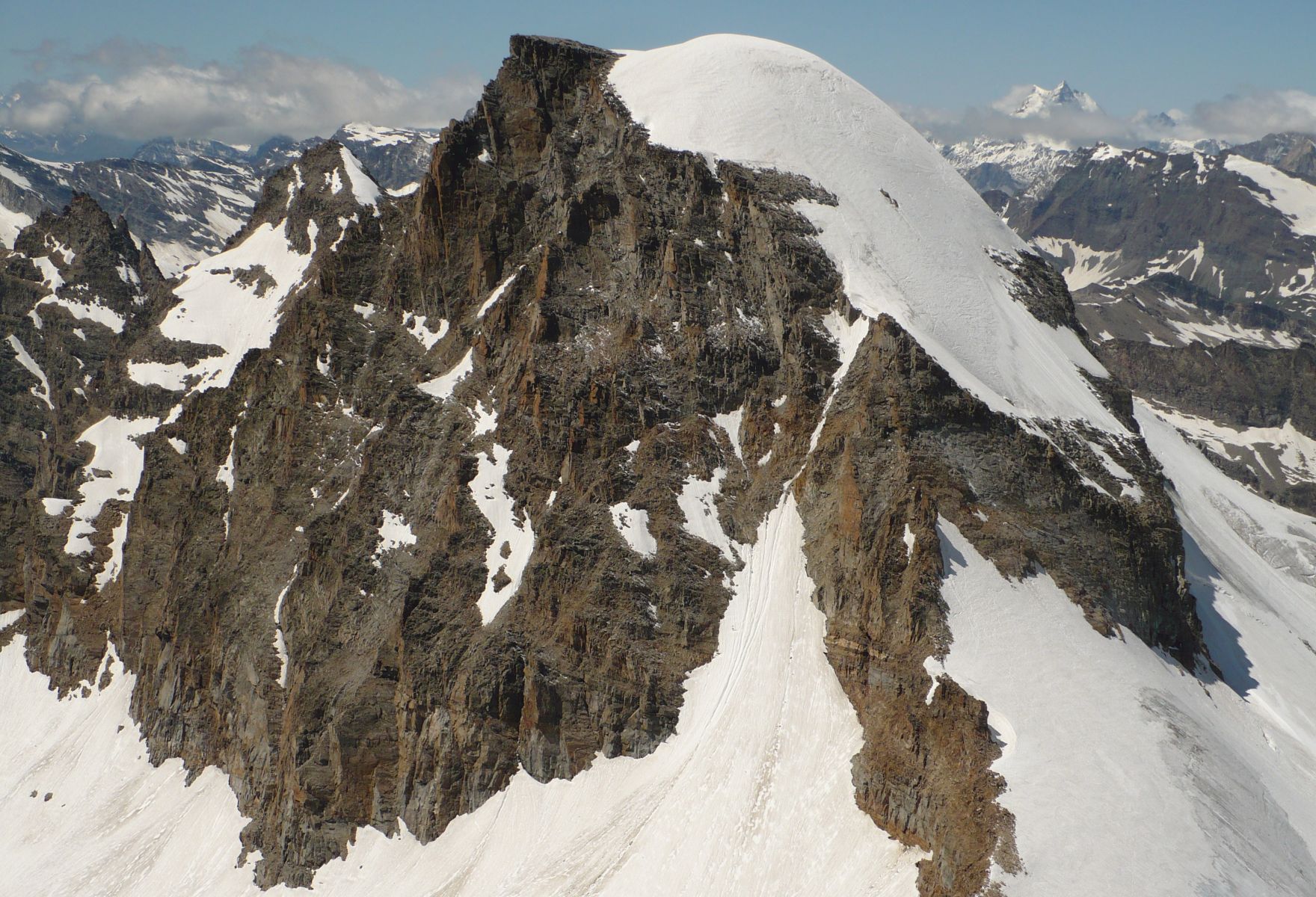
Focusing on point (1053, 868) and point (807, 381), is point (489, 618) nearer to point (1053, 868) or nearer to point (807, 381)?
point (807, 381)

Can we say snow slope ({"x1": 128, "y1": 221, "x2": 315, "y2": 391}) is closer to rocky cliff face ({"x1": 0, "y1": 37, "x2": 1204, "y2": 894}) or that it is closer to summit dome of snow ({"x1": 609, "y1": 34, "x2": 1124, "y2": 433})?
rocky cliff face ({"x1": 0, "y1": 37, "x2": 1204, "y2": 894})

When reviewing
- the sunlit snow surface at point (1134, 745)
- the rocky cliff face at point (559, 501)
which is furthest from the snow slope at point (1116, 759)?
the rocky cliff face at point (559, 501)

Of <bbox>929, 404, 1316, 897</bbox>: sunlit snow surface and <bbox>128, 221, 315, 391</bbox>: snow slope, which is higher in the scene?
<bbox>929, 404, 1316, 897</bbox>: sunlit snow surface

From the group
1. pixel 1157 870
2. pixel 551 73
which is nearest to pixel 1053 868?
pixel 1157 870

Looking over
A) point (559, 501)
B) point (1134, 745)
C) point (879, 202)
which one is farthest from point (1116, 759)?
point (879, 202)

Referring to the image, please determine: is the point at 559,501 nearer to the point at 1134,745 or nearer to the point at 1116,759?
the point at 1116,759

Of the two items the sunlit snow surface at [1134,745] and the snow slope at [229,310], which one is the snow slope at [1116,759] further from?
the snow slope at [229,310]

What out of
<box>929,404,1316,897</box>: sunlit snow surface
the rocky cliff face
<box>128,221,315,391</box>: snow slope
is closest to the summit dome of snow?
the rocky cliff face
